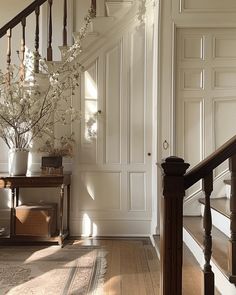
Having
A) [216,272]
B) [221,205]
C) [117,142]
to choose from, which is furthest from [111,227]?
[216,272]

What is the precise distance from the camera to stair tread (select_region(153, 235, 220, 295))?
2.35 metres

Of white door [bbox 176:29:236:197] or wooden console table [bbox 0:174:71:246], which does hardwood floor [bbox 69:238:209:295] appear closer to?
wooden console table [bbox 0:174:71:246]

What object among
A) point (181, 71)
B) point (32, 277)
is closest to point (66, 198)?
point (32, 277)

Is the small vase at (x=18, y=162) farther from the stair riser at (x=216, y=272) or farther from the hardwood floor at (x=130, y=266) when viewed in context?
the stair riser at (x=216, y=272)

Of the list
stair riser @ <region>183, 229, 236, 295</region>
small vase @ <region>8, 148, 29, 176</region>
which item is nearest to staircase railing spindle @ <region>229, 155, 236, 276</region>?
stair riser @ <region>183, 229, 236, 295</region>

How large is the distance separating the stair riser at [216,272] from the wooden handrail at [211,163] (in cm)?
70

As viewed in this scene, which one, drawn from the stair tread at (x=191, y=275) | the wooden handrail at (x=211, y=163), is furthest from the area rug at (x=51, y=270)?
the wooden handrail at (x=211, y=163)

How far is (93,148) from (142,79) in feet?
3.41

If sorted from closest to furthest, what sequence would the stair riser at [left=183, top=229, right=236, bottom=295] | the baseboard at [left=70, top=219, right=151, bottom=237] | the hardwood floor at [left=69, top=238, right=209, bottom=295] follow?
the stair riser at [left=183, top=229, right=236, bottom=295]
the hardwood floor at [left=69, top=238, right=209, bottom=295]
the baseboard at [left=70, top=219, right=151, bottom=237]

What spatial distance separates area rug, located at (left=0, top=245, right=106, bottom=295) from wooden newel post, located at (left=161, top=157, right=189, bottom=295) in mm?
999

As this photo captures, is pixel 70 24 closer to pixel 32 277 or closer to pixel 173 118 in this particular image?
pixel 173 118

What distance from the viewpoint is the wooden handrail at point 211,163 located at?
173 centimetres

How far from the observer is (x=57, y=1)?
4.83 meters

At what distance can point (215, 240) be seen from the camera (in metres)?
2.60
